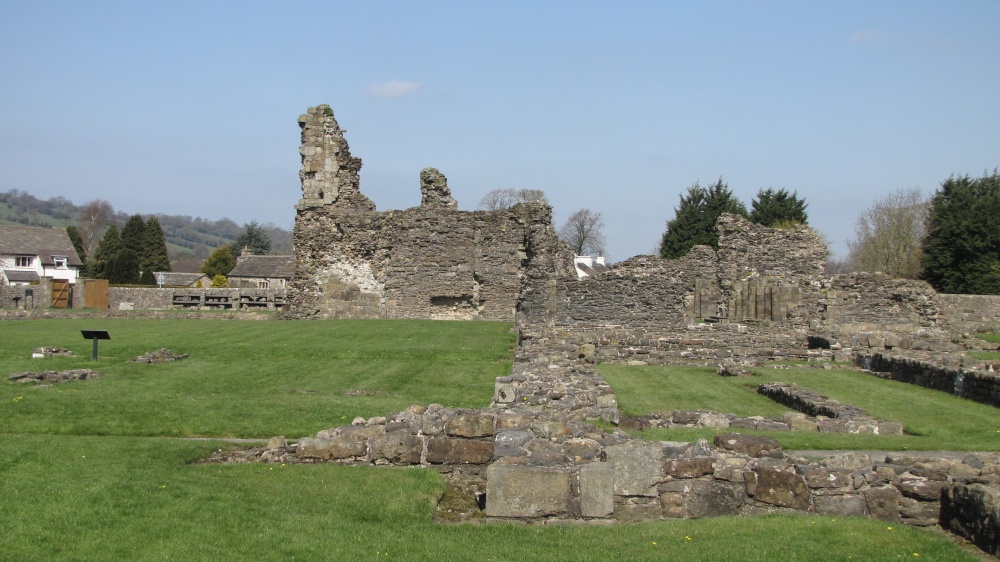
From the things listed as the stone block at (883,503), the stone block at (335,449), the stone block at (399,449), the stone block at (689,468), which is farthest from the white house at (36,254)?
the stone block at (883,503)

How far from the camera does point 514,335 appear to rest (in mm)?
23828

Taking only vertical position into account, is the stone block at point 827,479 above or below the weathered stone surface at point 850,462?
below

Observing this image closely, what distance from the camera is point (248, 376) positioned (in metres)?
15.4

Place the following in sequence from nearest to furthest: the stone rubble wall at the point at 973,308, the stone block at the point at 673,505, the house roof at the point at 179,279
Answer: the stone block at the point at 673,505, the stone rubble wall at the point at 973,308, the house roof at the point at 179,279

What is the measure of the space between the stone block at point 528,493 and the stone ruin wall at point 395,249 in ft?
71.8

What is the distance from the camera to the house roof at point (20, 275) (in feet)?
220

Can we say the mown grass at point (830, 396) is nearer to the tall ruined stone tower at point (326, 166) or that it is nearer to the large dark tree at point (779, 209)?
the tall ruined stone tower at point (326, 166)

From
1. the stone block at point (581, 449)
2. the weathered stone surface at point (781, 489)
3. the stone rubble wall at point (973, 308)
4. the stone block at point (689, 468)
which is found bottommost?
the weathered stone surface at point (781, 489)

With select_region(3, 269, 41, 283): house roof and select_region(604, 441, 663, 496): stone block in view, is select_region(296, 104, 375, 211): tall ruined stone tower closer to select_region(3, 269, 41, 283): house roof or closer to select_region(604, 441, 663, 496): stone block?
select_region(604, 441, 663, 496): stone block

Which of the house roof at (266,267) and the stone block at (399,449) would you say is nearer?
the stone block at (399,449)

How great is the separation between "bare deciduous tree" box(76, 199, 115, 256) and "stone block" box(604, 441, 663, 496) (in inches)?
4351

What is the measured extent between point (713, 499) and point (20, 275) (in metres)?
72.3

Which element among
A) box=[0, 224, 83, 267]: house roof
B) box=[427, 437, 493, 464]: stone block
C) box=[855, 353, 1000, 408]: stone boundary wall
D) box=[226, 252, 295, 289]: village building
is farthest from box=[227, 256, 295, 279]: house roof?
box=[427, 437, 493, 464]: stone block

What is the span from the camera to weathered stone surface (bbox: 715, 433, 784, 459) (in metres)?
7.93
